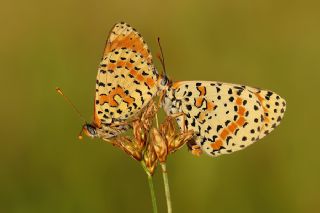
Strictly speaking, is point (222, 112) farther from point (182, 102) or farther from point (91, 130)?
point (91, 130)

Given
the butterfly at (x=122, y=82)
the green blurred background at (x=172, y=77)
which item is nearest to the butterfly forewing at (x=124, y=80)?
the butterfly at (x=122, y=82)

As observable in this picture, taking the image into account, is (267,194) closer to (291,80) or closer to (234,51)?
(291,80)

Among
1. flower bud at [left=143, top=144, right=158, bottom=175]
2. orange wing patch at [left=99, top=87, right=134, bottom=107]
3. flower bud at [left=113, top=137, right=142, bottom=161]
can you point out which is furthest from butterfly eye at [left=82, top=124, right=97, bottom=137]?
flower bud at [left=143, top=144, right=158, bottom=175]

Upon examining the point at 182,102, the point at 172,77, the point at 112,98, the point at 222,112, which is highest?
the point at 112,98

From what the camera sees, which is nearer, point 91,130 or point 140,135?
point 140,135

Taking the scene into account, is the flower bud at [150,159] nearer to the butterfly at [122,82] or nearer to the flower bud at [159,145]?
the flower bud at [159,145]

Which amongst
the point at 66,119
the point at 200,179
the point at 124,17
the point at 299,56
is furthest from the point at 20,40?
the point at 200,179

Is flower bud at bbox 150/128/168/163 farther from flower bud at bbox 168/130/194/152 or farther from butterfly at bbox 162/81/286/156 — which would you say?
butterfly at bbox 162/81/286/156

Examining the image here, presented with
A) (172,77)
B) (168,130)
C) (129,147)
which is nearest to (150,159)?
(129,147)
